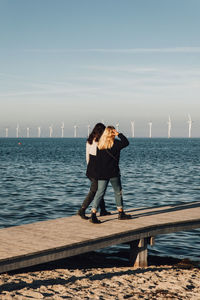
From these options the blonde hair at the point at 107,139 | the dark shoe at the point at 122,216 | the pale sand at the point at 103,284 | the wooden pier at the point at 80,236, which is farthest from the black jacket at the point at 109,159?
the pale sand at the point at 103,284

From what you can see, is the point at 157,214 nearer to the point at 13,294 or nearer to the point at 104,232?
the point at 104,232

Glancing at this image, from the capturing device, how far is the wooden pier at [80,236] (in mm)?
7809

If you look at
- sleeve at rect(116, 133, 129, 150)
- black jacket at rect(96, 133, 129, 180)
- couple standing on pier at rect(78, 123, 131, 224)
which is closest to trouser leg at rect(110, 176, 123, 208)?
couple standing on pier at rect(78, 123, 131, 224)

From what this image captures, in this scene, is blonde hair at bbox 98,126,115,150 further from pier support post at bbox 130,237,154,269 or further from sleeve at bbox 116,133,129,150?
pier support post at bbox 130,237,154,269

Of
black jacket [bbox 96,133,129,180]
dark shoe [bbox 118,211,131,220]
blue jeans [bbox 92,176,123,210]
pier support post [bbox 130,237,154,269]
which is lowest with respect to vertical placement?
pier support post [bbox 130,237,154,269]

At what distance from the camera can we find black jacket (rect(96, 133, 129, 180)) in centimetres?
935

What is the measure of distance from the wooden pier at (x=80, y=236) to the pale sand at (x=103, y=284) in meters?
0.53

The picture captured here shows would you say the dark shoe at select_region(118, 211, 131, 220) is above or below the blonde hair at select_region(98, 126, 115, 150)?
below

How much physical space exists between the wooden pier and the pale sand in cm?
53

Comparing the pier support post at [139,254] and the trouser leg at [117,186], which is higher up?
the trouser leg at [117,186]

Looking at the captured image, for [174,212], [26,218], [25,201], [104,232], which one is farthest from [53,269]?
[25,201]

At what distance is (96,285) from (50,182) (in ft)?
76.4

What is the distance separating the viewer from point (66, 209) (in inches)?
750

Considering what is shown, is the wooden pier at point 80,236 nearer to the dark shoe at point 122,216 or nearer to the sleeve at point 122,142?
the dark shoe at point 122,216
